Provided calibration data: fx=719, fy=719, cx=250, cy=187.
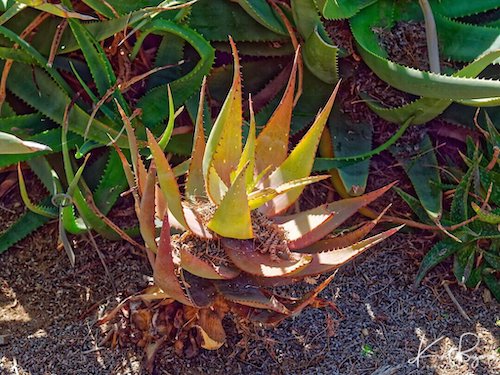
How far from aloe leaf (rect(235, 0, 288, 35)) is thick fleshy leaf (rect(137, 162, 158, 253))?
2.27 ft

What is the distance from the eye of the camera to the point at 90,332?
5.23 feet

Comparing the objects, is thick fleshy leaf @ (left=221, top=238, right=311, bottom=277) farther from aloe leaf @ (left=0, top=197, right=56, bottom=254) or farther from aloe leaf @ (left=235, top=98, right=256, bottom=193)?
aloe leaf @ (left=0, top=197, right=56, bottom=254)

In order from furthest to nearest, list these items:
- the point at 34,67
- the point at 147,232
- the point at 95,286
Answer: the point at 34,67
the point at 95,286
the point at 147,232

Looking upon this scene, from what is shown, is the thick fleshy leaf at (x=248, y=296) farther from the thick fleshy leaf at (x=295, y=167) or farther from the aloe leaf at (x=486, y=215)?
the aloe leaf at (x=486, y=215)

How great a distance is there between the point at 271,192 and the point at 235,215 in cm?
8

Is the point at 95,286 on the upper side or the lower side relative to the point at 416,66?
lower

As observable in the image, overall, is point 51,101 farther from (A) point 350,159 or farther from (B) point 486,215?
(B) point 486,215

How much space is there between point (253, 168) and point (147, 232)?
0.79 feet

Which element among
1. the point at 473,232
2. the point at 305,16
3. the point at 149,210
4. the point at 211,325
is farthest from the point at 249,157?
the point at 473,232

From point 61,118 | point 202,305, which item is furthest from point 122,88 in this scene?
point 202,305

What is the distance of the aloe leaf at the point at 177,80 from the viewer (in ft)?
5.67

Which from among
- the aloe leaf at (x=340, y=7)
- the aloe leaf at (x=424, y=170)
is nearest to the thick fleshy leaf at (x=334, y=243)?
the aloe leaf at (x=424, y=170)

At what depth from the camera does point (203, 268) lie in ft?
4.26

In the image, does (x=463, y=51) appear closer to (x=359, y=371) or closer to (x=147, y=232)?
(x=359, y=371)
